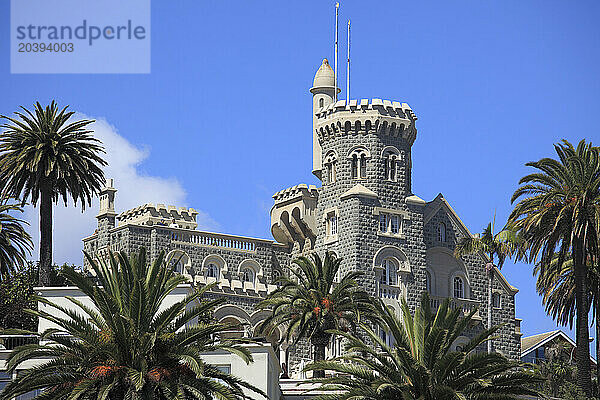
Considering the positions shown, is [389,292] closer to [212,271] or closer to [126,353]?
[212,271]

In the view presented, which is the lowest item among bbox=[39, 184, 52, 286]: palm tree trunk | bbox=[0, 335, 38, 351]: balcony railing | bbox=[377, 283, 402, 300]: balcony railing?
bbox=[0, 335, 38, 351]: balcony railing

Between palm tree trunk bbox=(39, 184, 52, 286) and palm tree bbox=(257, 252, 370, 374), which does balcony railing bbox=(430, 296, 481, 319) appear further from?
palm tree trunk bbox=(39, 184, 52, 286)

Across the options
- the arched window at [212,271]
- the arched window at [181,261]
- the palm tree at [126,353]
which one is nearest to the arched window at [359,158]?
the arched window at [212,271]

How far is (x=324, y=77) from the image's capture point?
95875 millimetres

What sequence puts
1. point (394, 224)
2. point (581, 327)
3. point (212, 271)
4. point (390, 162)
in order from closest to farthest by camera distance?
point (581, 327) < point (394, 224) < point (390, 162) < point (212, 271)

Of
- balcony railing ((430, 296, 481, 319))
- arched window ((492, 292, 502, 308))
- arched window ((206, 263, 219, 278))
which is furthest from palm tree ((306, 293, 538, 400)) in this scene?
arched window ((492, 292, 502, 308))

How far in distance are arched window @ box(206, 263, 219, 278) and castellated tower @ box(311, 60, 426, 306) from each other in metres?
7.49

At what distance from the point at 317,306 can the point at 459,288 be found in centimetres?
2272

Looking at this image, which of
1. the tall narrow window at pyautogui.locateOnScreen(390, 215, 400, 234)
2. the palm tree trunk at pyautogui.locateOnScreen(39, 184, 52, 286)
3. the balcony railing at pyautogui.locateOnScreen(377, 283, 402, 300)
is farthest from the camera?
the tall narrow window at pyautogui.locateOnScreen(390, 215, 400, 234)

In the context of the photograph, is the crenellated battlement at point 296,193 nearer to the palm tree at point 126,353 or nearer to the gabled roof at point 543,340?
the gabled roof at point 543,340

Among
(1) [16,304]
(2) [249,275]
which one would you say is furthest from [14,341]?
(2) [249,275]

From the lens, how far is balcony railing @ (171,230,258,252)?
87.1 metres

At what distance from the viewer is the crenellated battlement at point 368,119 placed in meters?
86.5

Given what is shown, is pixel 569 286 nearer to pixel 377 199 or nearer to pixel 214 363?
pixel 377 199
